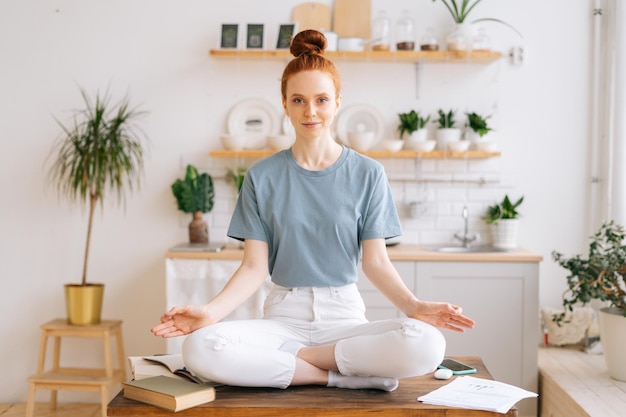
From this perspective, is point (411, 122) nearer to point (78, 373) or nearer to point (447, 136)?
point (447, 136)

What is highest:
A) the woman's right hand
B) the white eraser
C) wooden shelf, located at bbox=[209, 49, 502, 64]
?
wooden shelf, located at bbox=[209, 49, 502, 64]

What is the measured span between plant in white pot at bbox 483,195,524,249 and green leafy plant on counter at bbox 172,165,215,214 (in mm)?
1505

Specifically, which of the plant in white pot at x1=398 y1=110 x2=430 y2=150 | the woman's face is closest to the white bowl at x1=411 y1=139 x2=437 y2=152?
the plant in white pot at x1=398 y1=110 x2=430 y2=150

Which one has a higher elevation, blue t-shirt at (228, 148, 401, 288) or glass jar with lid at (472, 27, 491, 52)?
glass jar with lid at (472, 27, 491, 52)

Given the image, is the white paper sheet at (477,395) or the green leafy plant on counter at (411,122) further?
the green leafy plant on counter at (411,122)

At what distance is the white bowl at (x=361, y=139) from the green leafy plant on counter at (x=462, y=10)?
753mm

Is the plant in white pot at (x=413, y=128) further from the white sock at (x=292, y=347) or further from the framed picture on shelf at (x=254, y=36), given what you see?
the white sock at (x=292, y=347)

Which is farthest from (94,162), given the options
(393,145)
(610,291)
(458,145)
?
(610,291)

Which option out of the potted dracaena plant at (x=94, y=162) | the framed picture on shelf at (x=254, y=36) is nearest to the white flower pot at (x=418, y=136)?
the framed picture on shelf at (x=254, y=36)

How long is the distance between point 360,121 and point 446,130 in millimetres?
467

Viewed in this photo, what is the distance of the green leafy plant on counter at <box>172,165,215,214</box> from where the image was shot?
4.16 metres

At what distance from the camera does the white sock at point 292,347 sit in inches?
88.7

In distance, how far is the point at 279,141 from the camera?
4203mm

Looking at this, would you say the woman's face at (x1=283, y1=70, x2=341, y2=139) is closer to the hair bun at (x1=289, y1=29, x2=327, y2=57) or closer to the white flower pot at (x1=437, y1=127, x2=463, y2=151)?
the hair bun at (x1=289, y1=29, x2=327, y2=57)
